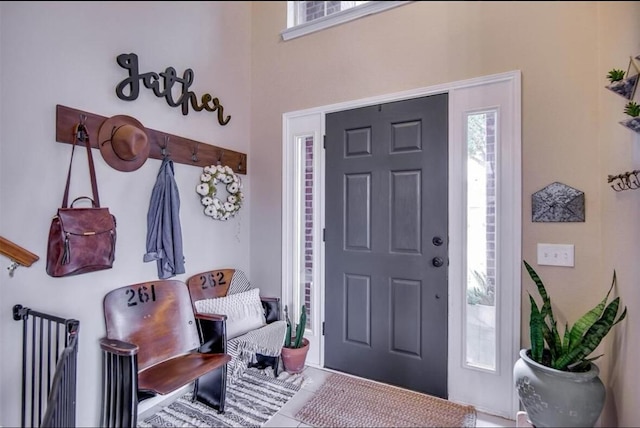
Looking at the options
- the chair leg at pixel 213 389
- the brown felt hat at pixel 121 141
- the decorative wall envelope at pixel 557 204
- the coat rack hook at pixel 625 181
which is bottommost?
the chair leg at pixel 213 389

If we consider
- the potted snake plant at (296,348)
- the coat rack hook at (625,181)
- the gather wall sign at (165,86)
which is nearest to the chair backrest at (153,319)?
the potted snake plant at (296,348)

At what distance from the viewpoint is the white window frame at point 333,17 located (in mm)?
2199

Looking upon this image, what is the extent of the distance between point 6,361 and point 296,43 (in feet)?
8.69

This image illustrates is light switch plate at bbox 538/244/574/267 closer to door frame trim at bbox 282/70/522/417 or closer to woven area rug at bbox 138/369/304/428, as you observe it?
door frame trim at bbox 282/70/522/417

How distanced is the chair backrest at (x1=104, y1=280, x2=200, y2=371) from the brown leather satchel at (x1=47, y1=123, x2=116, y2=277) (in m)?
0.26

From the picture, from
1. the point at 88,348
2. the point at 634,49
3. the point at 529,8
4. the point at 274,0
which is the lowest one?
the point at 88,348

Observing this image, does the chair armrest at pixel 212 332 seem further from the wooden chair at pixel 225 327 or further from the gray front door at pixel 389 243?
the gray front door at pixel 389 243

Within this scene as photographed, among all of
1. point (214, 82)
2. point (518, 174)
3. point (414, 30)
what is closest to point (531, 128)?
point (518, 174)

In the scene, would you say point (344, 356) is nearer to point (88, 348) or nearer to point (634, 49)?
point (88, 348)

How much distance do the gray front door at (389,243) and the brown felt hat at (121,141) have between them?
1.27 meters

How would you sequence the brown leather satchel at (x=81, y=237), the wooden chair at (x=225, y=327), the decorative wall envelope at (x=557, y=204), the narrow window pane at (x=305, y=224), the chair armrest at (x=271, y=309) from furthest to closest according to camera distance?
the narrow window pane at (x=305, y=224), the chair armrest at (x=271, y=309), the wooden chair at (x=225, y=327), the decorative wall envelope at (x=557, y=204), the brown leather satchel at (x=81, y=237)

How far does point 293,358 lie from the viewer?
224cm

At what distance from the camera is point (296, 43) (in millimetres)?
2545

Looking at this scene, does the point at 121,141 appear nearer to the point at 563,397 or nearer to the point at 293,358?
the point at 293,358
